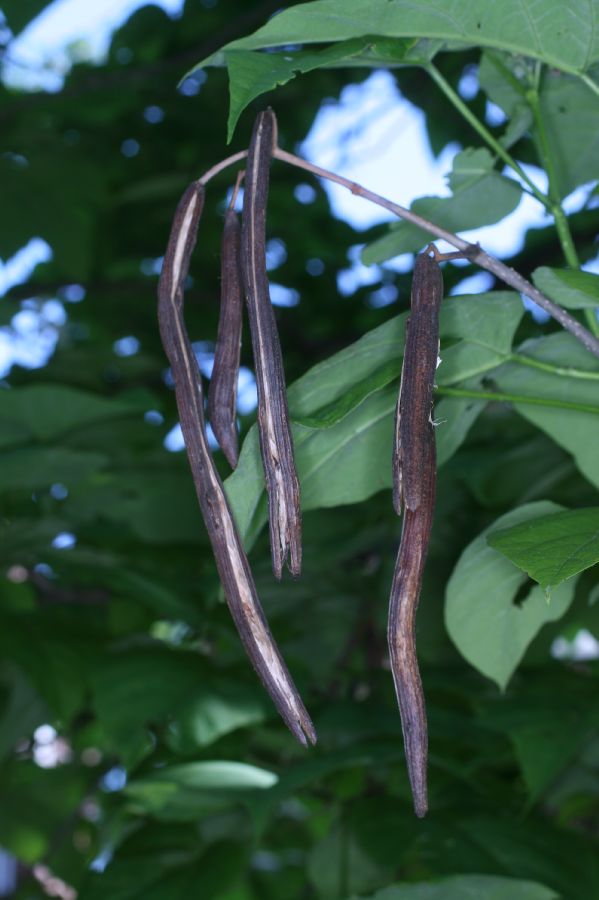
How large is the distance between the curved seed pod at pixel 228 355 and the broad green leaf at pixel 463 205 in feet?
0.50

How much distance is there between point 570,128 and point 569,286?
0.65 ft

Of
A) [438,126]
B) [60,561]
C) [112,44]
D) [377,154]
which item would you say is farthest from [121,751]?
[377,154]

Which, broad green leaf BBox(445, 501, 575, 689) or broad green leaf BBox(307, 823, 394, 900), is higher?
Result: broad green leaf BBox(445, 501, 575, 689)

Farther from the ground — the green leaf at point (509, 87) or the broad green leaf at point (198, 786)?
the green leaf at point (509, 87)

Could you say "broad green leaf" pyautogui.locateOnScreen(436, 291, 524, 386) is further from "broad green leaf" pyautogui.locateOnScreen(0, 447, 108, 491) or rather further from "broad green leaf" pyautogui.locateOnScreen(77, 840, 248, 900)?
"broad green leaf" pyautogui.locateOnScreen(77, 840, 248, 900)

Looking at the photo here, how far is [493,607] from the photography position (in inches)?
26.3

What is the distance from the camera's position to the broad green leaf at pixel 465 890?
0.65m

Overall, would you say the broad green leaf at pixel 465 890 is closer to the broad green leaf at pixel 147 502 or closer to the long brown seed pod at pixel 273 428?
the long brown seed pod at pixel 273 428

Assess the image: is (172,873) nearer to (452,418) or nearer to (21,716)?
(21,716)

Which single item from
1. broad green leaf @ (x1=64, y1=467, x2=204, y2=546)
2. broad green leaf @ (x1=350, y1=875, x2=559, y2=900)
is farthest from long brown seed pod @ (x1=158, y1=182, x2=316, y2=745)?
broad green leaf @ (x1=64, y1=467, x2=204, y2=546)

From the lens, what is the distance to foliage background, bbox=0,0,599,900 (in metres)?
0.68

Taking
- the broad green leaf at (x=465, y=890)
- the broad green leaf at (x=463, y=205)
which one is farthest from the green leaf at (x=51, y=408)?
the broad green leaf at (x=465, y=890)

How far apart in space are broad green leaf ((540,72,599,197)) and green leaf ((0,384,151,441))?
0.43 metres

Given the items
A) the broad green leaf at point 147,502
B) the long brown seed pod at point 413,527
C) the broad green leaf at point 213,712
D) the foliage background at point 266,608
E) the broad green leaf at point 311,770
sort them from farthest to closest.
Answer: the broad green leaf at point 147,502 → the broad green leaf at point 213,712 → the broad green leaf at point 311,770 → the foliage background at point 266,608 → the long brown seed pod at point 413,527
